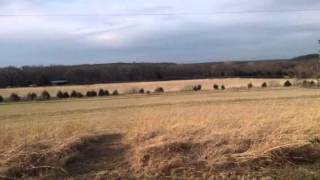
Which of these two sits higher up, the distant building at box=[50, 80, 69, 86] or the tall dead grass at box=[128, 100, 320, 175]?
the tall dead grass at box=[128, 100, 320, 175]

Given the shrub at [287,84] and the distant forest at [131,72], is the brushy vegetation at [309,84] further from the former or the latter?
the distant forest at [131,72]

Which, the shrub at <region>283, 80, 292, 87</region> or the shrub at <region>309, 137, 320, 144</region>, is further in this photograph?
the shrub at <region>283, 80, 292, 87</region>

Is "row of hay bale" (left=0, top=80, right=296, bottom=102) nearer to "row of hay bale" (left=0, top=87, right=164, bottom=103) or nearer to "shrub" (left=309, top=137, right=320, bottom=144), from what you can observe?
"row of hay bale" (left=0, top=87, right=164, bottom=103)

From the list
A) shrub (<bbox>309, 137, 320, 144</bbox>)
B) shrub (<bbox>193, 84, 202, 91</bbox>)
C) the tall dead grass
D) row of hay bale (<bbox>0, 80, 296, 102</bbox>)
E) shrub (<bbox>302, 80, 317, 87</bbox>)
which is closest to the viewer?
the tall dead grass

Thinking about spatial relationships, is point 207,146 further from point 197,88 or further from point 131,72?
point 131,72

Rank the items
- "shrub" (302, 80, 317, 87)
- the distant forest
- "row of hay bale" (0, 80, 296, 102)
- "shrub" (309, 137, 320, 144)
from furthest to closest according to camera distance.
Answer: the distant forest, "shrub" (302, 80, 317, 87), "row of hay bale" (0, 80, 296, 102), "shrub" (309, 137, 320, 144)

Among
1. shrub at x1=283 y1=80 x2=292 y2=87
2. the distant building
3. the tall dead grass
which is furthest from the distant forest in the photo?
the tall dead grass

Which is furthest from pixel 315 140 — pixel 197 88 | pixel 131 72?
pixel 131 72

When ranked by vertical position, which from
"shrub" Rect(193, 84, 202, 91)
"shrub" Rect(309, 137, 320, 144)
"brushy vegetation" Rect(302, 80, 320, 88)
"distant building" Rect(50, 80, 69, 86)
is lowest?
"shrub" Rect(193, 84, 202, 91)

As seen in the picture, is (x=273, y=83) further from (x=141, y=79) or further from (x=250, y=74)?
(x=141, y=79)

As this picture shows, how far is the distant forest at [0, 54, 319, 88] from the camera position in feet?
456

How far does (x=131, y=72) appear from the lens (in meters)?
156

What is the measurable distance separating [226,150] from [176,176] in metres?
1.40

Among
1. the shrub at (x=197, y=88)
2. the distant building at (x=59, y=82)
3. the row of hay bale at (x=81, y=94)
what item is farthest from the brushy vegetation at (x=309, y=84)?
the distant building at (x=59, y=82)
